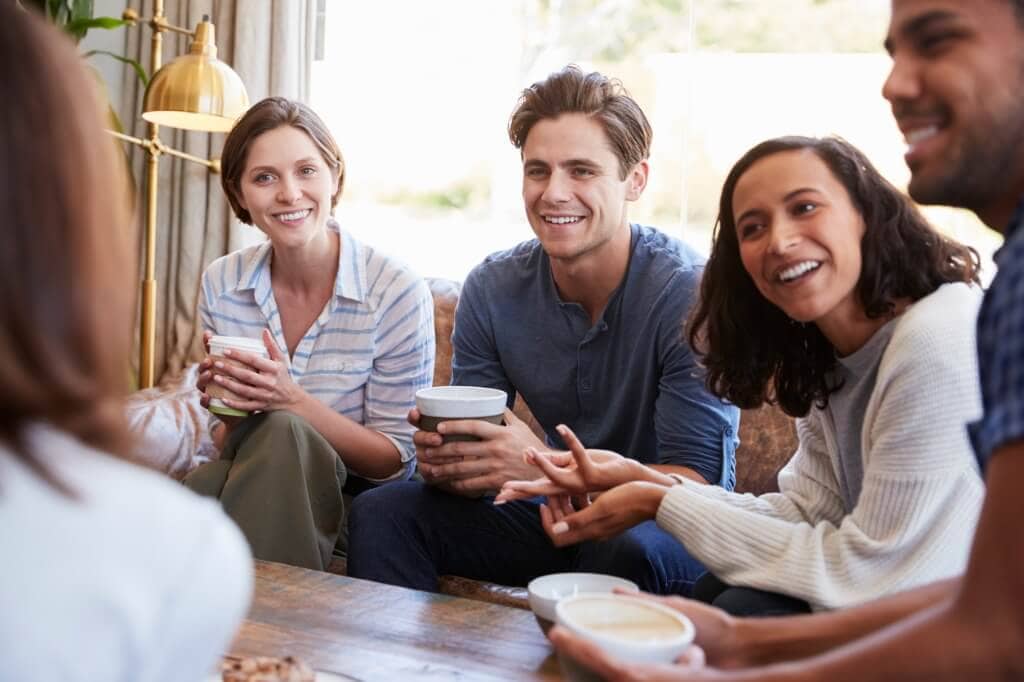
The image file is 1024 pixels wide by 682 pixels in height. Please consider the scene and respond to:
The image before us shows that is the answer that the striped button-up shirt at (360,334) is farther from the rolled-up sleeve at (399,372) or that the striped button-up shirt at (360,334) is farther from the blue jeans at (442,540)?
the blue jeans at (442,540)

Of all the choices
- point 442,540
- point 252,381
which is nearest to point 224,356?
point 252,381

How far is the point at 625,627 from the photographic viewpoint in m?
0.93

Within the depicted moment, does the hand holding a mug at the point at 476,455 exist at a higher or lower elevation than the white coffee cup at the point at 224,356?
lower

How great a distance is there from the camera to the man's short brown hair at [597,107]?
2166 mm

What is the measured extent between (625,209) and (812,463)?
29.6 inches

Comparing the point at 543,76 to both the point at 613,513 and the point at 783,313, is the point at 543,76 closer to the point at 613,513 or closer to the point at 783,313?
the point at 783,313

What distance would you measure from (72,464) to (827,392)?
126cm

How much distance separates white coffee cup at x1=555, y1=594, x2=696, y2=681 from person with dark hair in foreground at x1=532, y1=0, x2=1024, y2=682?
0.01m

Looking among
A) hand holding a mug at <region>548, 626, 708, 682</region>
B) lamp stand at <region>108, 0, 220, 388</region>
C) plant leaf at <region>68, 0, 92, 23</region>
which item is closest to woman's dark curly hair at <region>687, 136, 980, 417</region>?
hand holding a mug at <region>548, 626, 708, 682</region>

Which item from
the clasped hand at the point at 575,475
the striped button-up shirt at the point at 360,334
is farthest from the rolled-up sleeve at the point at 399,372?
the clasped hand at the point at 575,475

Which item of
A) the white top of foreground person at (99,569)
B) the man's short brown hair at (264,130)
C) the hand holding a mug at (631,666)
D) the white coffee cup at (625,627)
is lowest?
the hand holding a mug at (631,666)

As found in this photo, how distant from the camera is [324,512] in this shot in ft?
6.56

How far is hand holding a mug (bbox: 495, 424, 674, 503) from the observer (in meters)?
1.67

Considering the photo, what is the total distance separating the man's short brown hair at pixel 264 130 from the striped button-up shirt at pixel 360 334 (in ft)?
0.66
